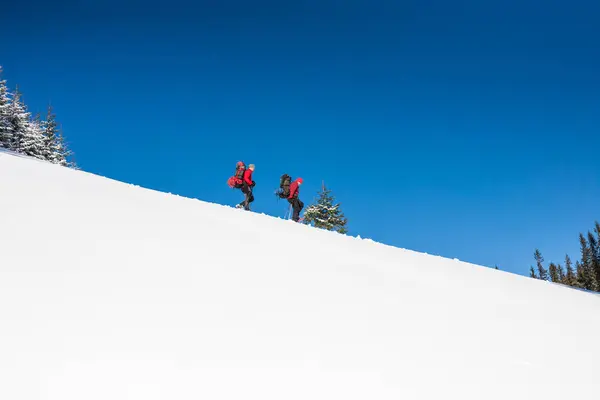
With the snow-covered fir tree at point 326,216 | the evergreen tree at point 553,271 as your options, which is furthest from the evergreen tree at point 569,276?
the snow-covered fir tree at point 326,216

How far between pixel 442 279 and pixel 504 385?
4.92 m

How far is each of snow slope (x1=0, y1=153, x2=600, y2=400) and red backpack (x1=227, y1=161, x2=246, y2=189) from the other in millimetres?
6791

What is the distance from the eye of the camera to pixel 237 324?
3.97m

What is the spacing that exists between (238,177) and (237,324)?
11.0 meters

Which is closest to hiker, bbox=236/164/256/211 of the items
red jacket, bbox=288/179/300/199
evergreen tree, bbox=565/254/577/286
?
red jacket, bbox=288/179/300/199

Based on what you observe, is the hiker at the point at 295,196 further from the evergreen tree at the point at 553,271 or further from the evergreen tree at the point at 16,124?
the evergreen tree at the point at 553,271

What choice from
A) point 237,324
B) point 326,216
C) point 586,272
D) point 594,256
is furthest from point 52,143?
point 586,272

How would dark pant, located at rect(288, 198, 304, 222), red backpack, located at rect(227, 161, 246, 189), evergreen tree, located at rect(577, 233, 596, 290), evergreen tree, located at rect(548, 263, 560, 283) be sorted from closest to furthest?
red backpack, located at rect(227, 161, 246, 189), dark pant, located at rect(288, 198, 304, 222), evergreen tree, located at rect(577, 233, 596, 290), evergreen tree, located at rect(548, 263, 560, 283)

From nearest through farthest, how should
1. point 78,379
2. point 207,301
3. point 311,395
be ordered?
point 78,379 → point 311,395 → point 207,301

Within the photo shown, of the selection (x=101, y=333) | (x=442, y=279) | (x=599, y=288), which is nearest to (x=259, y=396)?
(x=101, y=333)

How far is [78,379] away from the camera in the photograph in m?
2.82

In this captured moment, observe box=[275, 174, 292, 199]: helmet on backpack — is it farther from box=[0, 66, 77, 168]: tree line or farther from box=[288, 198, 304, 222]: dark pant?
box=[0, 66, 77, 168]: tree line

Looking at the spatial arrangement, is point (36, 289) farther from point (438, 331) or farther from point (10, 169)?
point (10, 169)

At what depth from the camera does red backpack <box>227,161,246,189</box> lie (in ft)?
47.7
